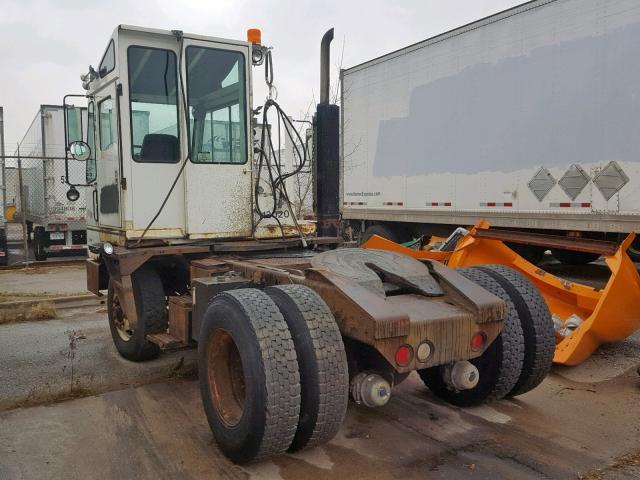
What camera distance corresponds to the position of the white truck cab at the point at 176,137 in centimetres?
508

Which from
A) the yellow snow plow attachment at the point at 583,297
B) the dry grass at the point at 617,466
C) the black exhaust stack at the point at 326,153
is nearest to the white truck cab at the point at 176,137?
the black exhaust stack at the point at 326,153

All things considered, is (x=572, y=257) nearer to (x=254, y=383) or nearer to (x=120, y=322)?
(x=120, y=322)

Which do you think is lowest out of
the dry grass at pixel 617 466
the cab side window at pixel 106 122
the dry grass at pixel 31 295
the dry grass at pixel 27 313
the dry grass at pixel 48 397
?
the dry grass at pixel 617 466

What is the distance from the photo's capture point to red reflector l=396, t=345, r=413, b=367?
3209mm

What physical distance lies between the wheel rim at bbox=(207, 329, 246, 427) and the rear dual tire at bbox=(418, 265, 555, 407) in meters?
1.38

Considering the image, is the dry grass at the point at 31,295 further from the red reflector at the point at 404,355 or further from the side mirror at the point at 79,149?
the red reflector at the point at 404,355

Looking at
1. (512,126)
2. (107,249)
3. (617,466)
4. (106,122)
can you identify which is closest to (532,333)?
(617,466)

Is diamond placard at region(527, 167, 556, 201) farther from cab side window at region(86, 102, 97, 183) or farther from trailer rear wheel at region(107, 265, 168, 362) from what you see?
cab side window at region(86, 102, 97, 183)

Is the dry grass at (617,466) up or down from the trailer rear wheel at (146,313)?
down

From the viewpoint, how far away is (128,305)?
16.9 ft

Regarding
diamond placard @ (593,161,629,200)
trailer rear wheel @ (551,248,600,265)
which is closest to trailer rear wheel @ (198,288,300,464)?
diamond placard @ (593,161,629,200)

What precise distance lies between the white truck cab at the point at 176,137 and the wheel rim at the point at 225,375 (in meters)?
1.83

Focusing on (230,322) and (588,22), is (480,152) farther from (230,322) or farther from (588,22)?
(230,322)

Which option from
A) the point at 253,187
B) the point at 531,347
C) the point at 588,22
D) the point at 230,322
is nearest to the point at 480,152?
the point at 588,22
